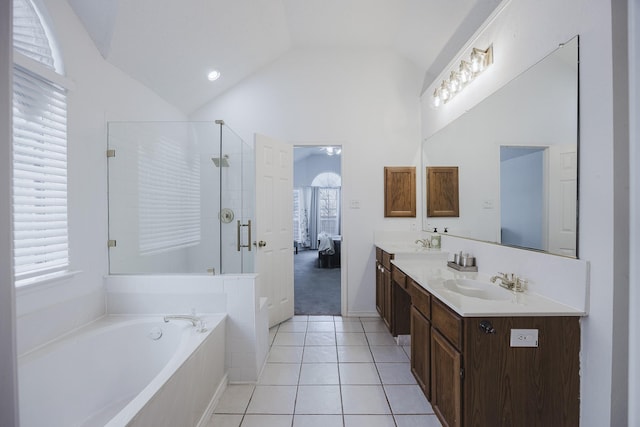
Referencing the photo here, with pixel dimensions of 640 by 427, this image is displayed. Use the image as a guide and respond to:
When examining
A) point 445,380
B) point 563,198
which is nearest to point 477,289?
point 445,380

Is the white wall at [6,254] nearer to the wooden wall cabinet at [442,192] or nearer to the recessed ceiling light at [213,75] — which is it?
the wooden wall cabinet at [442,192]

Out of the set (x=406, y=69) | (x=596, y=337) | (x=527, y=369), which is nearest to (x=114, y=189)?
(x=527, y=369)

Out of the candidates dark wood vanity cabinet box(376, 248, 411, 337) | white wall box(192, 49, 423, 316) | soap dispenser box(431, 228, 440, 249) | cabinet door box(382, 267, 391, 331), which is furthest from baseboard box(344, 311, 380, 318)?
soap dispenser box(431, 228, 440, 249)

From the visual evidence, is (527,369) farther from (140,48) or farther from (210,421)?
(140,48)

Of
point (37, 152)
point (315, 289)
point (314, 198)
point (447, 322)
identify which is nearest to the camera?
point (447, 322)

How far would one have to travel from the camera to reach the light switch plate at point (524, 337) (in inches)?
49.3

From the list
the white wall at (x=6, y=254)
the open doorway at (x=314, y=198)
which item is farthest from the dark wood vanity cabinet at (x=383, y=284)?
the open doorway at (x=314, y=198)

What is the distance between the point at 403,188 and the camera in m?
3.27

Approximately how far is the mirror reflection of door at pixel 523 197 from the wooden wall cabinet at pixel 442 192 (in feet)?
2.20

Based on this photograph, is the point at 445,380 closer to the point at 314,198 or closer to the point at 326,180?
the point at 314,198

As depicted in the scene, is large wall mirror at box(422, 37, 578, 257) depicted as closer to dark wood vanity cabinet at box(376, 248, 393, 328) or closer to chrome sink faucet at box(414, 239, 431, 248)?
chrome sink faucet at box(414, 239, 431, 248)

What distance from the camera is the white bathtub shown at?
4.29 feet

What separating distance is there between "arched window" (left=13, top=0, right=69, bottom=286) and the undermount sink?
2.49 meters

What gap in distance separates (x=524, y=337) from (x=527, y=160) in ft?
3.26
